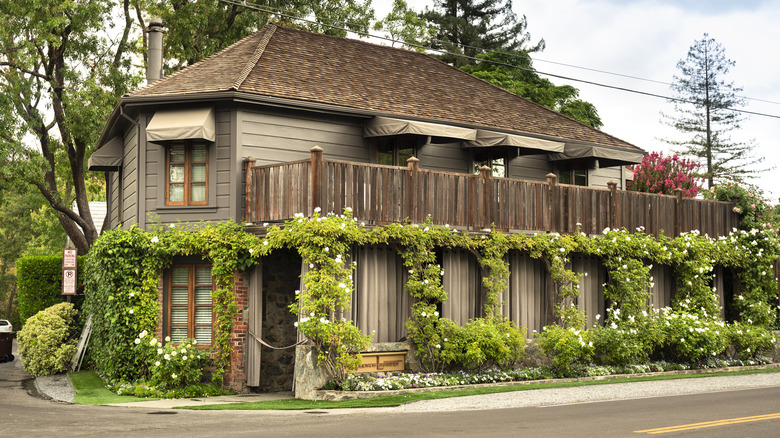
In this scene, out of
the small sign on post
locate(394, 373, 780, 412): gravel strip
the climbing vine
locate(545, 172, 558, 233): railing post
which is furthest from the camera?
the small sign on post

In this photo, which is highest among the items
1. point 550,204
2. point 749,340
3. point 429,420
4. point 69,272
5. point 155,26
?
point 155,26

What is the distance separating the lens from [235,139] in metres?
17.7

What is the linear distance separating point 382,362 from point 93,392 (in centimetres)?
614

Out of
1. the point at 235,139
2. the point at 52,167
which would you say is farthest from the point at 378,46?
the point at 52,167

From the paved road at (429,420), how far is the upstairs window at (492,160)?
9.05 m

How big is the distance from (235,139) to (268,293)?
3.55 meters

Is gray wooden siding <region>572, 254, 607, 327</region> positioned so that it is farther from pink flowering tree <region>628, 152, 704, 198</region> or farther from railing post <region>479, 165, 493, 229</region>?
pink flowering tree <region>628, 152, 704, 198</region>

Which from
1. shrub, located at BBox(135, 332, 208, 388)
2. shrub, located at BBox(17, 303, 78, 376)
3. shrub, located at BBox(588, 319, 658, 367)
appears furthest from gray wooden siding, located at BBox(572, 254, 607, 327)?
shrub, located at BBox(17, 303, 78, 376)

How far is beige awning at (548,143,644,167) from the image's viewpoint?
2214 centimetres

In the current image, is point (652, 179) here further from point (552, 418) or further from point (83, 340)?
point (83, 340)

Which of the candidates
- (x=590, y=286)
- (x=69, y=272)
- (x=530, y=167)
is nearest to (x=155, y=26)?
(x=69, y=272)

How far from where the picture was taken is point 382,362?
54.7 ft

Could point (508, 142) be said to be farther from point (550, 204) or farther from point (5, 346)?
point (5, 346)

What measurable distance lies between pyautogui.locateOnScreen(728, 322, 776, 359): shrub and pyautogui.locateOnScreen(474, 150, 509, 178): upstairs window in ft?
24.5
